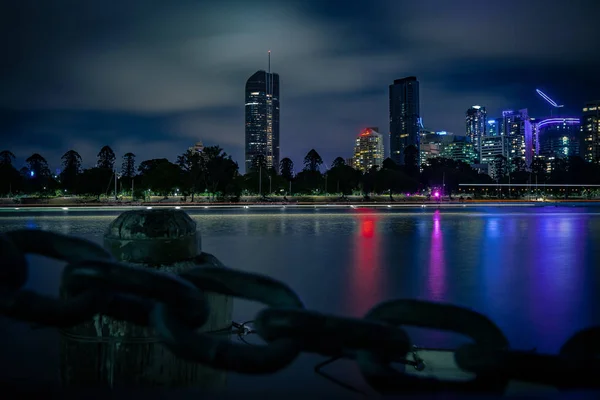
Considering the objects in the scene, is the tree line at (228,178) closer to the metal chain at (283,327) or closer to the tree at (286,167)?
the tree at (286,167)

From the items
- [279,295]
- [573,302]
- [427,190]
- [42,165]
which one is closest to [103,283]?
[279,295]

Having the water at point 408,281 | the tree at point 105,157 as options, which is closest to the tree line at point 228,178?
the tree at point 105,157

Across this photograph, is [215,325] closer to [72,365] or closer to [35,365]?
[72,365]

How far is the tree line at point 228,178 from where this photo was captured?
305ft

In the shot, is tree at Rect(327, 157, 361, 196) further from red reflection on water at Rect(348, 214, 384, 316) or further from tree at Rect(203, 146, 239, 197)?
red reflection on water at Rect(348, 214, 384, 316)

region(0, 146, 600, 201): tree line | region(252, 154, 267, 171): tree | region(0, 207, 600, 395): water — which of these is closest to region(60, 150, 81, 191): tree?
region(0, 146, 600, 201): tree line

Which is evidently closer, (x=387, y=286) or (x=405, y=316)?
(x=405, y=316)

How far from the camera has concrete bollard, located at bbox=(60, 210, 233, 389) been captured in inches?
107

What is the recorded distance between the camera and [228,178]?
92.0 m

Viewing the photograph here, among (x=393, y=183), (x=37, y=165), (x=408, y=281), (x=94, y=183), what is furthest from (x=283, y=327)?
(x=37, y=165)

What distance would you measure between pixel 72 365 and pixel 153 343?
50 centimetres

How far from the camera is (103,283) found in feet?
4.17

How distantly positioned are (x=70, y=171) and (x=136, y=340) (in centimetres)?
12352

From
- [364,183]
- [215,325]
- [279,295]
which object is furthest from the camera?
[364,183]
